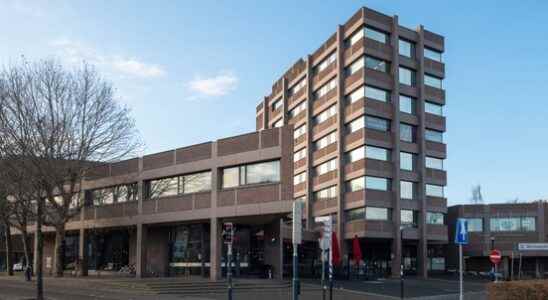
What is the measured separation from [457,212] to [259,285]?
47.7m

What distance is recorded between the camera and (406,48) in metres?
71.3

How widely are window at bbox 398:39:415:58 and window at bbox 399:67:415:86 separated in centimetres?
163

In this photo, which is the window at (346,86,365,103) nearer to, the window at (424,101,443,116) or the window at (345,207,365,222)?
the window at (424,101,443,116)

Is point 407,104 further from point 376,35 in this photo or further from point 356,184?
point 356,184

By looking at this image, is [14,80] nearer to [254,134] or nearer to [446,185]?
[254,134]

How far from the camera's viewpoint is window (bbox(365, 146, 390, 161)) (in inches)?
2616

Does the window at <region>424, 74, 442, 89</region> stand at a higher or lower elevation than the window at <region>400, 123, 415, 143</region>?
higher

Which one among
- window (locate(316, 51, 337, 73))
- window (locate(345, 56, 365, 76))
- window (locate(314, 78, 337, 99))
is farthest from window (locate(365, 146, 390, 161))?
window (locate(316, 51, 337, 73))

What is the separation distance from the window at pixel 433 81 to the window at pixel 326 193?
1512 centimetres

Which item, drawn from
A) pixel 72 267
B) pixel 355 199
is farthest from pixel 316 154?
pixel 72 267

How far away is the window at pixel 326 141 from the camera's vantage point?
7262 cm

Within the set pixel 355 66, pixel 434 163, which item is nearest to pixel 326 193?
pixel 434 163

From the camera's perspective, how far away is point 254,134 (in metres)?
38.0

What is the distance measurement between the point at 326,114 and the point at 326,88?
3011 mm
